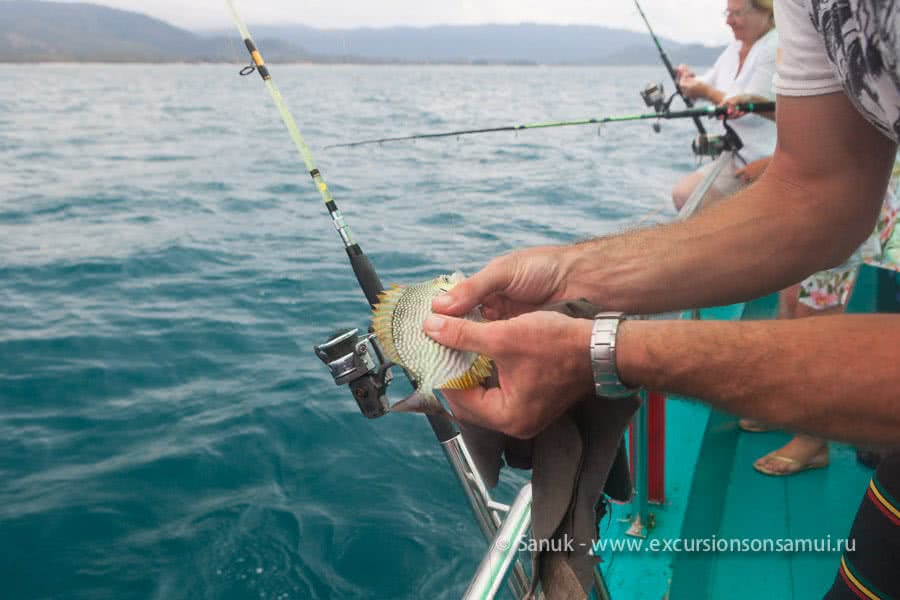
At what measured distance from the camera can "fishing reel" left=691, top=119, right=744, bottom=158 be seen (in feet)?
13.7

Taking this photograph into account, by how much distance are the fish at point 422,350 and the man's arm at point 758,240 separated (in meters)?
0.31

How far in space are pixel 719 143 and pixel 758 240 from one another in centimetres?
334

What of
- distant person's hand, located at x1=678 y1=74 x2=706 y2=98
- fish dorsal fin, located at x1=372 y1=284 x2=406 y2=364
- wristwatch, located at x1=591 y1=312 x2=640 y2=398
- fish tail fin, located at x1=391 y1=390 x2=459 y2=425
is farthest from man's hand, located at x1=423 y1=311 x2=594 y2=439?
distant person's hand, located at x1=678 y1=74 x2=706 y2=98

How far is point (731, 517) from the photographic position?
8.75 feet

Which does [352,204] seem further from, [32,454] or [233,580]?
[233,580]

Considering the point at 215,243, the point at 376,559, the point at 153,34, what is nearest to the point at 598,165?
the point at 215,243

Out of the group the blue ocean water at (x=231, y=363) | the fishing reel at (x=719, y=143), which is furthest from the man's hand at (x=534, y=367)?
the fishing reel at (x=719, y=143)

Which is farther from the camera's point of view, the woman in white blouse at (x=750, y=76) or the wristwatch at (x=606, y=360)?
the woman in white blouse at (x=750, y=76)

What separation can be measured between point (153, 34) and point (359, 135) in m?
73.7

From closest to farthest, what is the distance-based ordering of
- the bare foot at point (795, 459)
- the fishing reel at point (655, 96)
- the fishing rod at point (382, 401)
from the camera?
the fishing rod at point (382, 401), the bare foot at point (795, 459), the fishing reel at point (655, 96)

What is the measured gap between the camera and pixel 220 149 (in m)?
16.1

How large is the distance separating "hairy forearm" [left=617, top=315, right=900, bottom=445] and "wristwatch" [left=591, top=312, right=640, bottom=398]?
1 centimetres

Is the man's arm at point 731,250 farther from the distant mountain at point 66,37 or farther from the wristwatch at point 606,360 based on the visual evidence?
the distant mountain at point 66,37

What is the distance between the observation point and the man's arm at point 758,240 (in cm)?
143
